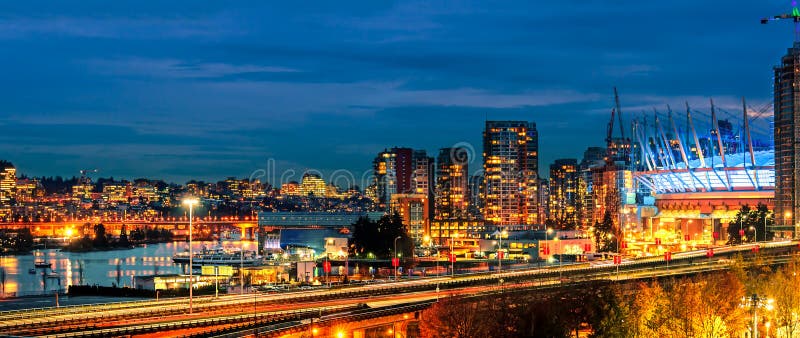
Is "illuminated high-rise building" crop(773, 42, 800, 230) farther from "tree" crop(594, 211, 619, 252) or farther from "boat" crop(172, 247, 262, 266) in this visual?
"boat" crop(172, 247, 262, 266)

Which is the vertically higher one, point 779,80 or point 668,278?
point 779,80

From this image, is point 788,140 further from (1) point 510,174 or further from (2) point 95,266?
(2) point 95,266

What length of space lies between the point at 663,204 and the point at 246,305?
108m

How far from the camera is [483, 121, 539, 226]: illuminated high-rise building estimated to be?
155375mm

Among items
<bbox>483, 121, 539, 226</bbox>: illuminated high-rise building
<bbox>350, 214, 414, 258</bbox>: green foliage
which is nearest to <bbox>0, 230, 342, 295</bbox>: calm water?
<bbox>350, 214, 414, 258</bbox>: green foliage

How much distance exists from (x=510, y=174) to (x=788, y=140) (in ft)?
221

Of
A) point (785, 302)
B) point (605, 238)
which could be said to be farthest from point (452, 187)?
point (785, 302)

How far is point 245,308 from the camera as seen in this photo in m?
36.5

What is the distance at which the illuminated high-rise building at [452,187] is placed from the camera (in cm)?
16235

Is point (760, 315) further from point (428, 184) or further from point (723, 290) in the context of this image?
point (428, 184)

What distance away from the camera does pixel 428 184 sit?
157 m

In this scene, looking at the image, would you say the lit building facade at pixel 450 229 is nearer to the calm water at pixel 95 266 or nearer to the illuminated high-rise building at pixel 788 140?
the calm water at pixel 95 266

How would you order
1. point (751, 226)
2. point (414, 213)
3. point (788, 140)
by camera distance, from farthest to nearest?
point (414, 213)
point (788, 140)
point (751, 226)

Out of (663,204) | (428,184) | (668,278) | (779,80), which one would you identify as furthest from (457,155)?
(668,278)
